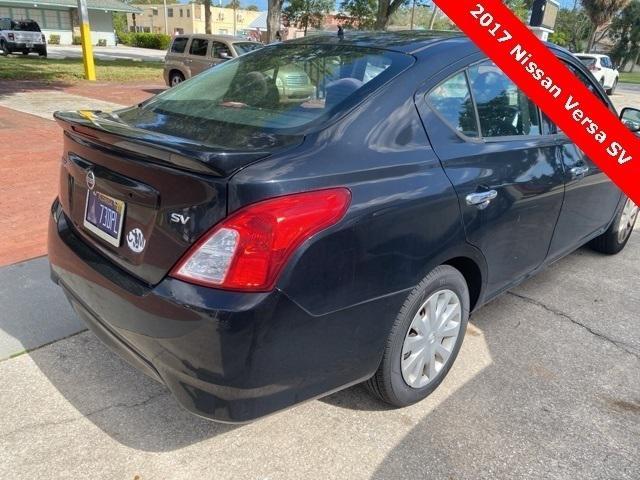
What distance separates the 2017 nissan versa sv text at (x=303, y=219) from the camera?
1761mm

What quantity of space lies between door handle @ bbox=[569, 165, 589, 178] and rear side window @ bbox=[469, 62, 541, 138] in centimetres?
Answer: 43

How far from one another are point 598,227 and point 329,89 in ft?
9.15

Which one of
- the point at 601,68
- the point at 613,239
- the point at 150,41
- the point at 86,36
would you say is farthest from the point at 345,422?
the point at 150,41

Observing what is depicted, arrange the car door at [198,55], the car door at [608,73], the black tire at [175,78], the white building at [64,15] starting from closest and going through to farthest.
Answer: the car door at [198,55], the black tire at [175,78], the car door at [608,73], the white building at [64,15]

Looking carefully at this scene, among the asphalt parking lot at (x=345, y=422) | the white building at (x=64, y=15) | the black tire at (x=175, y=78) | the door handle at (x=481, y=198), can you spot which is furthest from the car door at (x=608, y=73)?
the white building at (x=64, y=15)

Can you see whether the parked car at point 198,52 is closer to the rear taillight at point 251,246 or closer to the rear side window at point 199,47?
the rear side window at point 199,47

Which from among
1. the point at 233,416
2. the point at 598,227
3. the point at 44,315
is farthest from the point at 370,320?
the point at 598,227

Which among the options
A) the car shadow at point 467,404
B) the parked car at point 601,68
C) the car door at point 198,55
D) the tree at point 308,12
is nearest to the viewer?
the car shadow at point 467,404

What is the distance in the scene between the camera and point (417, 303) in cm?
227

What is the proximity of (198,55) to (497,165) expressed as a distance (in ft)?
45.0

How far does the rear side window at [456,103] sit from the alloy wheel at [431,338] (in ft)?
2.61

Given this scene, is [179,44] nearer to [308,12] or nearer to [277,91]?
[277,91]

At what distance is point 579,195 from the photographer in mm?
3406

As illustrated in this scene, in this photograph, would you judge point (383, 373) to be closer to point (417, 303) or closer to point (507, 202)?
point (417, 303)
